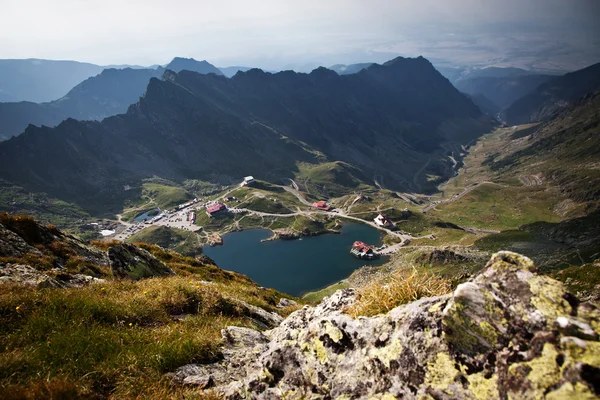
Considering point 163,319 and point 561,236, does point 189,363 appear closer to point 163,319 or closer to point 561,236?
point 163,319

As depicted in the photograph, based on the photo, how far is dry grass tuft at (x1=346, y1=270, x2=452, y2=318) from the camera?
26.2 ft

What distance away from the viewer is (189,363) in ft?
28.7

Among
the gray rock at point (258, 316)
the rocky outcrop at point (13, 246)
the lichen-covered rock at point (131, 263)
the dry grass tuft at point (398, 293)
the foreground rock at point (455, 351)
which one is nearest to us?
the foreground rock at point (455, 351)

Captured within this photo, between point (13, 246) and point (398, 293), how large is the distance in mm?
23085

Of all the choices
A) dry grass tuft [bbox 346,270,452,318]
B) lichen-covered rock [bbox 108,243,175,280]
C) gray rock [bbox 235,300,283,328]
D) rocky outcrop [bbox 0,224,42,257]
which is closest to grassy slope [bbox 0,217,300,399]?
gray rock [bbox 235,300,283,328]

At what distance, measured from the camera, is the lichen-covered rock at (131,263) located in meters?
19.8

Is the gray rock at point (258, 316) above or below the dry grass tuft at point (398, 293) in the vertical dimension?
below

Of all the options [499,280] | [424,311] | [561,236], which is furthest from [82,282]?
[561,236]

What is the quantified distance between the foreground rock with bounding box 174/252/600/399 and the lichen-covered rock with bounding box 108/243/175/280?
552 inches

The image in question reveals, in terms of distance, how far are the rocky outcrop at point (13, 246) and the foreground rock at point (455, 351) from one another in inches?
677

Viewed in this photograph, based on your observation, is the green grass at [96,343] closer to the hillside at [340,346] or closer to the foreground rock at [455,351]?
the hillside at [340,346]

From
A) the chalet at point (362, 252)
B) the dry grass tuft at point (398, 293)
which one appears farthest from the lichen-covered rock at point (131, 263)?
the chalet at point (362, 252)

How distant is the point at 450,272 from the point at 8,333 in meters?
148

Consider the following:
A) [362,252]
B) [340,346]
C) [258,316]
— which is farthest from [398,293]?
[362,252]
